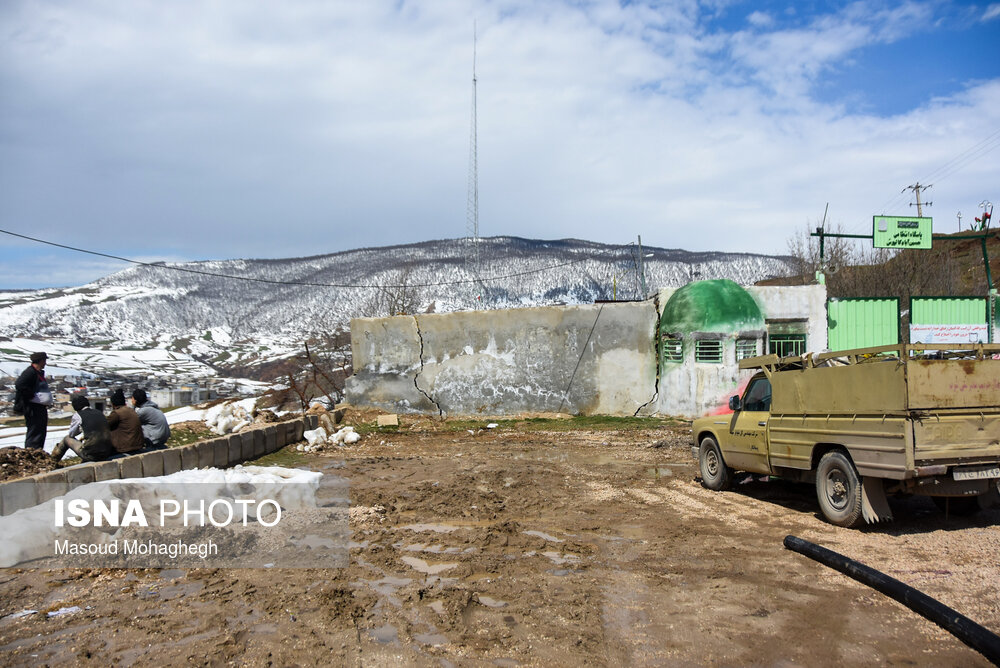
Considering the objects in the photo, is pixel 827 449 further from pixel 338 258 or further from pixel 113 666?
pixel 338 258

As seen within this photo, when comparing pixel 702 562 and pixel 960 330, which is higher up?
pixel 960 330

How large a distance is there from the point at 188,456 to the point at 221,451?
140 cm

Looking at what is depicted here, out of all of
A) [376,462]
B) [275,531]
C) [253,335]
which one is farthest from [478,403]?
[253,335]

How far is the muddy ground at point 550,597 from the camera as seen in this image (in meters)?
4.29

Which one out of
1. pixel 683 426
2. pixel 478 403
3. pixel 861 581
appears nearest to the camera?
pixel 861 581

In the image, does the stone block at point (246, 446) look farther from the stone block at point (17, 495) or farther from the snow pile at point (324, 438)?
the stone block at point (17, 495)

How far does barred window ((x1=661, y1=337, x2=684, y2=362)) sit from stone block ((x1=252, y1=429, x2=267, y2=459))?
11140mm

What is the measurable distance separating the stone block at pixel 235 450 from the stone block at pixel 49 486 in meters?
4.62

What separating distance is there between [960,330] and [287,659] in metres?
23.4

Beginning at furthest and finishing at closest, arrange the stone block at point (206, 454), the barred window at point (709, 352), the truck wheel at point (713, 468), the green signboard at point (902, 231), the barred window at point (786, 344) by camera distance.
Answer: the green signboard at point (902, 231), the barred window at point (786, 344), the barred window at point (709, 352), the stone block at point (206, 454), the truck wheel at point (713, 468)

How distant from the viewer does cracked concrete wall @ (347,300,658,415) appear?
1948 cm

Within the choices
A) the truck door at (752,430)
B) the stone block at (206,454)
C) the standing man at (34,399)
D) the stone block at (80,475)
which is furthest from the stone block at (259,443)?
the truck door at (752,430)

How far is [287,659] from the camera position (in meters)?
4.21

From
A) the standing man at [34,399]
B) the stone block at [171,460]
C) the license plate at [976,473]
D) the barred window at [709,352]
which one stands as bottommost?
the stone block at [171,460]
